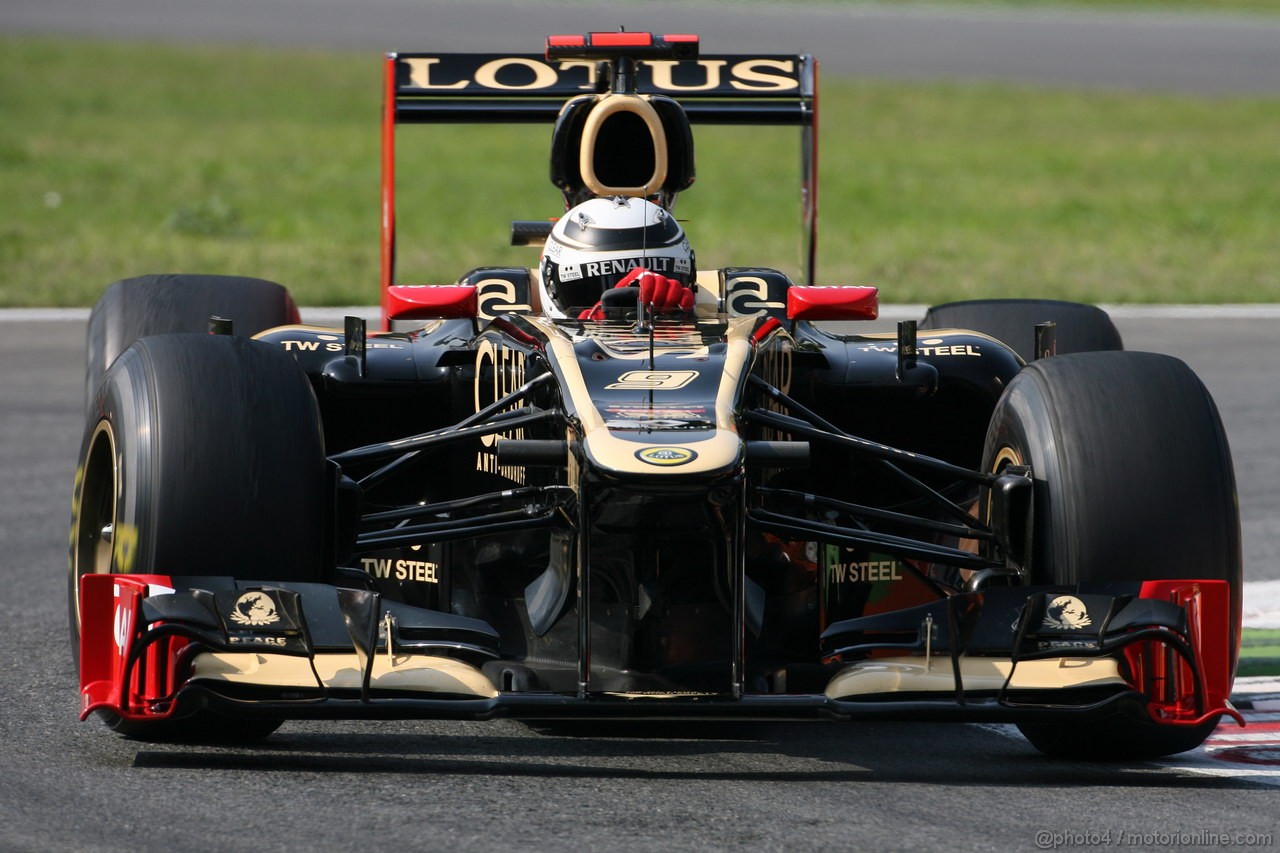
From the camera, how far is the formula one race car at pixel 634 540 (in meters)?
5.15

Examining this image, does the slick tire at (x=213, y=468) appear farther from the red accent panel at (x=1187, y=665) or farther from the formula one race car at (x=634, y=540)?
the red accent panel at (x=1187, y=665)

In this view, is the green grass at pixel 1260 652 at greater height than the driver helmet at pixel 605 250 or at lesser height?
lesser

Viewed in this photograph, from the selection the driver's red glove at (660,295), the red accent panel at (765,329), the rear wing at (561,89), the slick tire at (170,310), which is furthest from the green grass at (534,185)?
the red accent panel at (765,329)

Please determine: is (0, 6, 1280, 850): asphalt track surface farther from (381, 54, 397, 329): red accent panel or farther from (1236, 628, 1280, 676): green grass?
(381, 54, 397, 329): red accent panel

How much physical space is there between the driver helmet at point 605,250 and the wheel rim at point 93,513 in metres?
1.82

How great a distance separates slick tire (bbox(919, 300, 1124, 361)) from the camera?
813 centimetres

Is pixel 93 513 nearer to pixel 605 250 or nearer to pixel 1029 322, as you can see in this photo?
pixel 605 250

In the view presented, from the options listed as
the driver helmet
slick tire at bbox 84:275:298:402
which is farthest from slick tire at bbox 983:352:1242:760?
slick tire at bbox 84:275:298:402

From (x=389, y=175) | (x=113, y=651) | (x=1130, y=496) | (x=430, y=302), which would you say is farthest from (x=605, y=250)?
(x=113, y=651)

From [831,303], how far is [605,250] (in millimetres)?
951

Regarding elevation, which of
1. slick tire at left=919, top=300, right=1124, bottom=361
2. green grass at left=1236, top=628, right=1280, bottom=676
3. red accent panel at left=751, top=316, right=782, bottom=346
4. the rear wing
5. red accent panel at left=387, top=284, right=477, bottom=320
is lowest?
green grass at left=1236, top=628, right=1280, bottom=676

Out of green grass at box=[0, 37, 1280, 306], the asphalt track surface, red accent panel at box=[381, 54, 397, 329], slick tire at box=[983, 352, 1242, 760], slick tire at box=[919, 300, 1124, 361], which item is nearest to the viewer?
the asphalt track surface

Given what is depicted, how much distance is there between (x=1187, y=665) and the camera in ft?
17.4

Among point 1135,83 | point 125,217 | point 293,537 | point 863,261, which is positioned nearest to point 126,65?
point 125,217
